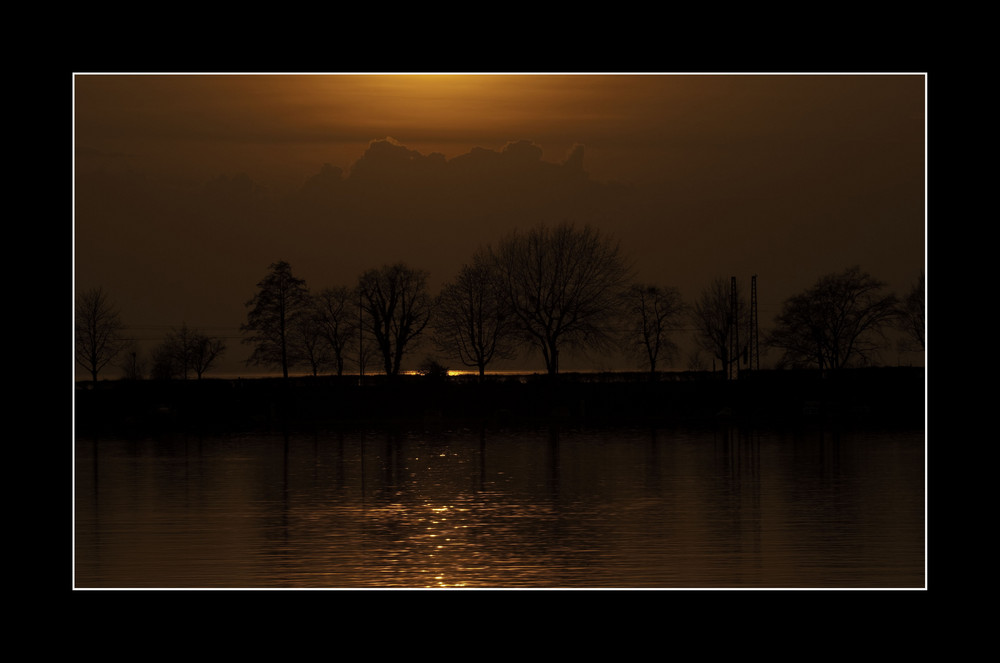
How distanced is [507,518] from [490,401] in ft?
138

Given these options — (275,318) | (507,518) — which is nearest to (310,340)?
(275,318)

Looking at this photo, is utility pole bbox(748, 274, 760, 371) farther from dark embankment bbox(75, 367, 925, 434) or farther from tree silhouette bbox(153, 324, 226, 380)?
tree silhouette bbox(153, 324, 226, 380)

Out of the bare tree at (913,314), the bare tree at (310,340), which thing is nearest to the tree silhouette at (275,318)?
the bare tree at (310,340)

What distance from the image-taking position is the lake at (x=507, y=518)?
15.1 metres

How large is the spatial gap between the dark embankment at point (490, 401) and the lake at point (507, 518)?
23.8 meters

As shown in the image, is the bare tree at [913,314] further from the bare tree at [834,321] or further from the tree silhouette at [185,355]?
the tree silhouette at [185,355]

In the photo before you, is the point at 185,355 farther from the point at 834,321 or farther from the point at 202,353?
the point at 834,321

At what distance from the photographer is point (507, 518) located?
67.0 ft

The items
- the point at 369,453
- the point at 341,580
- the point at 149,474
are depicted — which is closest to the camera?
the point at 341,580

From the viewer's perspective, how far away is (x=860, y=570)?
15.2 meters

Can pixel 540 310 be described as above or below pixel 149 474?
above
